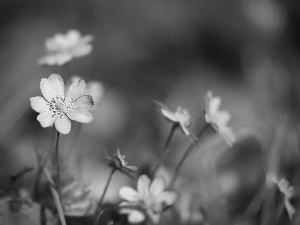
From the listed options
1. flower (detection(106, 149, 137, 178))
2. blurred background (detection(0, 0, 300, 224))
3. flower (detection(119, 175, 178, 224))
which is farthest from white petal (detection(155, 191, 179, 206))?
blurred background (detection(0, 0, 300, 224))

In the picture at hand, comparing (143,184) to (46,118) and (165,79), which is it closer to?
(46,118)

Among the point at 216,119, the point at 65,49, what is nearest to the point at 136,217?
the point at 216,119

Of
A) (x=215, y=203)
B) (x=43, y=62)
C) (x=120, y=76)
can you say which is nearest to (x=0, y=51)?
(x=120, y=76)

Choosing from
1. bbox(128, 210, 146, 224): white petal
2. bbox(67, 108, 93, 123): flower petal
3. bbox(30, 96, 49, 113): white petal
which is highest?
bbox(30, 96, 49, 113): white petal

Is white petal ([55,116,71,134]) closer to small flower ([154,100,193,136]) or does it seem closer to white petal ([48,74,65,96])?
white petal ([48,74,65,96])

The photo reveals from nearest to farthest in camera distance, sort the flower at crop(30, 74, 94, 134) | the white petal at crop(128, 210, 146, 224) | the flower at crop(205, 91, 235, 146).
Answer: the white petal at crop(128, 210, 146, 224) < the flower at crop(30, 74, 94, 134) < the flower at crop(205, 91, 235, 146)

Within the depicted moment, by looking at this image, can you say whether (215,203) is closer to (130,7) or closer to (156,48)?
(156,48)

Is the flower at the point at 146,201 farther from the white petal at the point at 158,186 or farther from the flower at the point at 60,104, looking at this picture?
the flower at the point at 60,104
